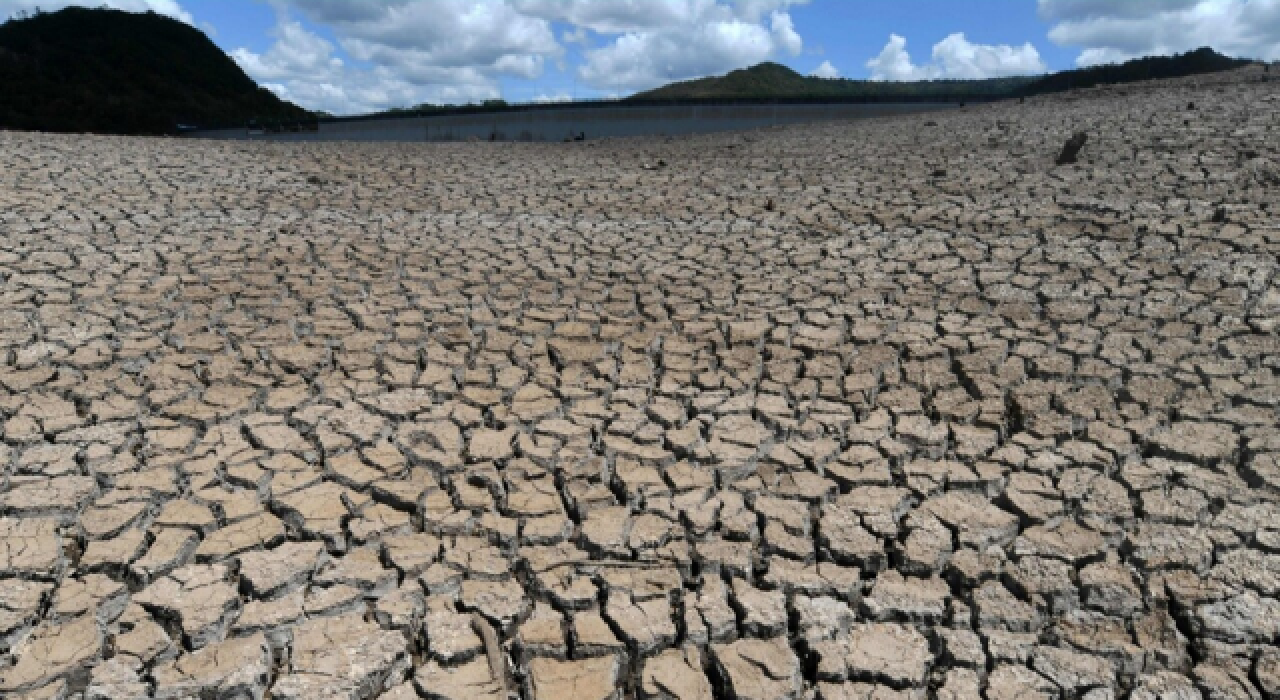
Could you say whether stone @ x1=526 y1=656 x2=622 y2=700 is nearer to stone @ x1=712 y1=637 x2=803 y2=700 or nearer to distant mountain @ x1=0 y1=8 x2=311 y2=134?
stone @ x1=712 y1=637 x2=803 y2=700

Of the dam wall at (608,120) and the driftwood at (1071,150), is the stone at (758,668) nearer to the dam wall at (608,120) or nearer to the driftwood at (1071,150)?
the driftwood at (1071,150)

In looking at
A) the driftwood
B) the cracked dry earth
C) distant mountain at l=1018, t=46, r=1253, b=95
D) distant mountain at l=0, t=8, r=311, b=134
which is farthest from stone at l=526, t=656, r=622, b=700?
distant mountain at l=0, t=8, r=311, b=134

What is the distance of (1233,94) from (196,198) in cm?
949

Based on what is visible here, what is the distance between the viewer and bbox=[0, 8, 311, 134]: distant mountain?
2780 centimetres

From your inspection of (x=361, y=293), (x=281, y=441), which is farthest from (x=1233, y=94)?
(x=281, y=441)

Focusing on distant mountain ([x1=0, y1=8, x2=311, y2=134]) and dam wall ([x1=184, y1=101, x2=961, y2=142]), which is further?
distant mountain ([x1=0, y1=8, x2=311, y2=134])

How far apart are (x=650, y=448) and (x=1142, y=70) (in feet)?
51.7

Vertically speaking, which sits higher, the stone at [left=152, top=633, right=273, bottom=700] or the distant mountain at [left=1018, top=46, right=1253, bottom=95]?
the distant mountain at [left=1018, top=46, right=1253, bottom=95]

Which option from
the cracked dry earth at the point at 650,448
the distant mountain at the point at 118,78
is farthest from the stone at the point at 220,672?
the distant mountain at the point at 118,78

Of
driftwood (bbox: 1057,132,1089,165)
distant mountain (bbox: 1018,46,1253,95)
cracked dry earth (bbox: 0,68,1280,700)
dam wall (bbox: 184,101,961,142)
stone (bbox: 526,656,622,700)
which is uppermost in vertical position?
distant mountain (bbox: 1018,46,1253,95)

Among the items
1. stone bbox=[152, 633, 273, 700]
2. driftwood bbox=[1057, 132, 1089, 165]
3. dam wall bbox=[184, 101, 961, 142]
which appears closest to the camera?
stone bbox=[152, 633, 273, 700]

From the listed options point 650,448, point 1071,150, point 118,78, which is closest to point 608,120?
point 1071,150

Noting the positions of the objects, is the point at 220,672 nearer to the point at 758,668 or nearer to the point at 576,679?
the point at 576,679

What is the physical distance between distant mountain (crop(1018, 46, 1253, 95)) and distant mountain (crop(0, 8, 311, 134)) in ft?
71.1
